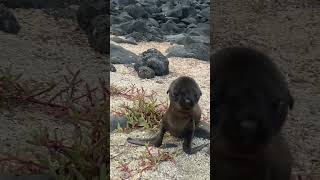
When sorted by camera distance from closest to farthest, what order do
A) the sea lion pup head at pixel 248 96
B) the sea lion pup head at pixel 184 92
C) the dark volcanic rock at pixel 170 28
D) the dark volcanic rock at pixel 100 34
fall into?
1. the sea lion pup head at pixel 184 92
2. the dark volcanic rock at pixel 170 28
3. the sea lion pup head at pixel 248 96
4. the dark volcanic rock at pixel 100 34

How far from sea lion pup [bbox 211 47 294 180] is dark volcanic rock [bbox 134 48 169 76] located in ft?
0.97

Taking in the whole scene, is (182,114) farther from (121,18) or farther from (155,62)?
(121,18)

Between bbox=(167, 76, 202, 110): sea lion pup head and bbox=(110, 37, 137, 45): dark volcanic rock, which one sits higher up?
bbox=(110, 37, 137, 45): dark volcanic rock

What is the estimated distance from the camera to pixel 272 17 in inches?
139

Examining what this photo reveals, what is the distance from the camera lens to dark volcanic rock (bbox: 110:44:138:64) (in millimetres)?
3215

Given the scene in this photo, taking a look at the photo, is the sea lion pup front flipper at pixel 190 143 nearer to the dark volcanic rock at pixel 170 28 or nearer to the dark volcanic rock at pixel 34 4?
the dark volcanic rock at pixel 170 28

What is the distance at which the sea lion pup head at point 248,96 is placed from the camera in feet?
11.1

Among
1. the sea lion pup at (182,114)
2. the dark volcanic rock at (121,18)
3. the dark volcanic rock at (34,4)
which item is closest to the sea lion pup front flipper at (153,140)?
the sea lion pup at (182,114)

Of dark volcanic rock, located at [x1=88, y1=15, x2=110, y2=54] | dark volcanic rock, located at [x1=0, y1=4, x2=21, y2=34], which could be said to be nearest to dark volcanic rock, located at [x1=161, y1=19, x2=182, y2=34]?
dark volcanic rock, located at [x1=88, y1=15, x2=110, y2=54]

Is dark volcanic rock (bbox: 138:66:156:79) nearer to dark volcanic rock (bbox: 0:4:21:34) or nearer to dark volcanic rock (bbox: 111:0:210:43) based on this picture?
dark volcanic rock (bbox: 111:0:210:43)

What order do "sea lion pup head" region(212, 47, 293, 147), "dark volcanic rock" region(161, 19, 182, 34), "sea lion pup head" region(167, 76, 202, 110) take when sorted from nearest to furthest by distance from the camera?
1. "sea lion pup head" region(167, 76, 202, 110)
2. "dark volcanic rock" region(161, 19, 182, 34)
3. "sea lion pup head" region(212, 47, 293, 147)

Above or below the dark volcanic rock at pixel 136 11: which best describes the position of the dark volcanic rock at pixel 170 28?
below

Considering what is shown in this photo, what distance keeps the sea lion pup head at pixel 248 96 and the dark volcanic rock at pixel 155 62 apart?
0.97 ft

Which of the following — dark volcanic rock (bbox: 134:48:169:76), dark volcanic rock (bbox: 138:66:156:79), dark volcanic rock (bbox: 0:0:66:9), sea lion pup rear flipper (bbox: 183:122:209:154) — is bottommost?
sea lion pup rear flipper (bbox: 183:122:209:154)
